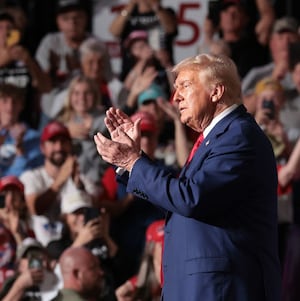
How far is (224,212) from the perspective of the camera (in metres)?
3.66

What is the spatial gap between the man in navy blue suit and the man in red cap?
3.04 meters

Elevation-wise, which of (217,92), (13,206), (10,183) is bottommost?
(13,206)

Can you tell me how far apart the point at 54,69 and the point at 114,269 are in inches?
86.8

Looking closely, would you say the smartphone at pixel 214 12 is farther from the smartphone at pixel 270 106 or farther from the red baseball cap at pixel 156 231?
the red baseball cap at pixel 156 231

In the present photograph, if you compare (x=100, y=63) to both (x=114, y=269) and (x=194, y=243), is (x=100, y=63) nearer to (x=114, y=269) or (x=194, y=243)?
(x=114, y=269)

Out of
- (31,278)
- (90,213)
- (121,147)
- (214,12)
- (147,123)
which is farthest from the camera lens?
(214,12)

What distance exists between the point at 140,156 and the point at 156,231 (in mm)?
2625

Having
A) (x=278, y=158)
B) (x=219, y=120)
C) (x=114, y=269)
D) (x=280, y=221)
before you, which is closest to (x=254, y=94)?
(x=278, y=158)

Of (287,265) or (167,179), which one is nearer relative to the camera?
(167,179)

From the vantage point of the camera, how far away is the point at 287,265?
6273 mm

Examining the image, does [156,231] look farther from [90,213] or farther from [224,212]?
[224,212]

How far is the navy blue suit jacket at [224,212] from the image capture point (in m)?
3.62

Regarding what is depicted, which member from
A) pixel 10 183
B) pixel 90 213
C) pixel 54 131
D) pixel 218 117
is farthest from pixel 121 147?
pixel 54 131

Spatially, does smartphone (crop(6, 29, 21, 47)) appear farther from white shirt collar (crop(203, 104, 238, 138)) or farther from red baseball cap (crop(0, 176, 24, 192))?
white shirt collar (crop(203, 104, 238, 138))
